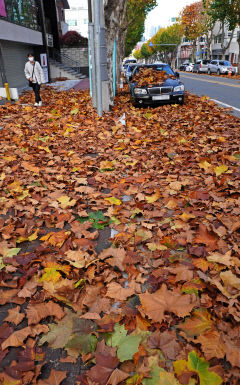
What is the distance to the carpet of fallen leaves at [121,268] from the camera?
1.80 meters

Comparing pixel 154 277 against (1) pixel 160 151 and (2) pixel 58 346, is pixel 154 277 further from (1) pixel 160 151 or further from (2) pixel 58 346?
(1) pixel 160 151

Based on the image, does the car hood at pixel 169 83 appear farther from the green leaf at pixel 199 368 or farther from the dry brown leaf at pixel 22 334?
the green leaf at pixel 199 368

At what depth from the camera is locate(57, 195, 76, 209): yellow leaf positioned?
147 inches

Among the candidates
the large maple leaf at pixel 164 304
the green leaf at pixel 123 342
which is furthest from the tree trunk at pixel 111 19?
the green leaf at pixel 123 342

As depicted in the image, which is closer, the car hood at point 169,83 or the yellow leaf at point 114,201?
the yellow leaf at point 114,201

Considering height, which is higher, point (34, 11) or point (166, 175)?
point (34, 11)

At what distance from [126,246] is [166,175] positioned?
6.73ft

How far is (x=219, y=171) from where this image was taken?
4430 millimetres

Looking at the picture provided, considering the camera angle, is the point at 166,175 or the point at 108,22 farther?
the point at 108,22

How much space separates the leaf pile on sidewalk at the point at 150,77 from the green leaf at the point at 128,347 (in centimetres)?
1039

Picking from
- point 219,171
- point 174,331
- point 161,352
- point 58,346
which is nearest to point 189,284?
point 174,331

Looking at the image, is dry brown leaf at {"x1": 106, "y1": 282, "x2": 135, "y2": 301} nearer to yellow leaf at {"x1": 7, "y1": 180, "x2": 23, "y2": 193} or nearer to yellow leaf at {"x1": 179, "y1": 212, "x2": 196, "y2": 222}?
yellow leaf at {"x1": 179, "y1": 212, "x2": 196, "y2": 222}

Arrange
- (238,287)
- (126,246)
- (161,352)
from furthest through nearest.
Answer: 1. (126,246)
2. (238,287)
3. (161,352)

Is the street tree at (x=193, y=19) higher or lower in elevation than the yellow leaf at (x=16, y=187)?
higher
